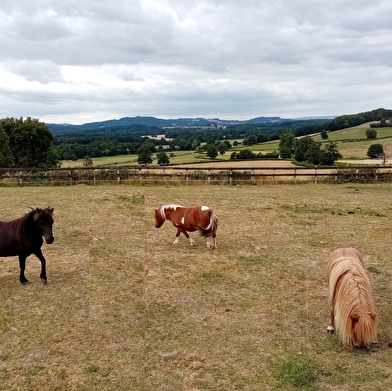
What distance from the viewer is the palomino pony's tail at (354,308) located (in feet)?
15.3

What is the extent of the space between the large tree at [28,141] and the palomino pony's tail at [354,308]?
38808mm

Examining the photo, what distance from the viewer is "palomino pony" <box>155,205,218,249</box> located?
917 cm

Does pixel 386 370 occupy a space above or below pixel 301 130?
below

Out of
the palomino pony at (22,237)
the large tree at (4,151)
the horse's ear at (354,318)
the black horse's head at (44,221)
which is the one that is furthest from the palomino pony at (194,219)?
the large tree at (4,151)

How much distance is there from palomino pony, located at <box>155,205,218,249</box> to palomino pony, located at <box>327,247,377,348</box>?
4.28 metres

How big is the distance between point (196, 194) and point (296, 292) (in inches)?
426

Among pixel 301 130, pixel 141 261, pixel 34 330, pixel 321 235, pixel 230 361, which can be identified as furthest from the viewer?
pixel 301 130

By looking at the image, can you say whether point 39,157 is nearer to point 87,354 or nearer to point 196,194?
point 196,194

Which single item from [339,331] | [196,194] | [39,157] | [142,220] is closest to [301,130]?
[39,157]

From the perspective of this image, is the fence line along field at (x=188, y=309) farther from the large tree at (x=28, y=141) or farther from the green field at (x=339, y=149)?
the green field at (x=339, y=149)

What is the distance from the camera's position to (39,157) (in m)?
40.0

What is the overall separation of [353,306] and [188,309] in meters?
2.66

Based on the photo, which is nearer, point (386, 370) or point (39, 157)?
point (386, 370)

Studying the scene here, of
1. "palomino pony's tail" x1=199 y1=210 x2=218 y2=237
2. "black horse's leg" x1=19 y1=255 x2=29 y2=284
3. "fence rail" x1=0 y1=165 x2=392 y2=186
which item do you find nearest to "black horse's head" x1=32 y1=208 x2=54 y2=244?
"black horse's leg" x1=19 y1=255 x2=29 y2=284
